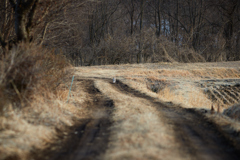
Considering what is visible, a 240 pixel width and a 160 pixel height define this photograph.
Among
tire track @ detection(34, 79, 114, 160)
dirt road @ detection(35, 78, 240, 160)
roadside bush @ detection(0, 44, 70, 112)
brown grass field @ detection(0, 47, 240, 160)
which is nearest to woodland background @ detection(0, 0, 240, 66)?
roadside bush @ detection(0, 44, 70, 112)

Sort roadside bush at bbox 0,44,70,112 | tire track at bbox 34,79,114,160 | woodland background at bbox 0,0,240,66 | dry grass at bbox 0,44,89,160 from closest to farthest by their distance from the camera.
A: tire track at bbox 34,79,114,160
dry grass at bbox 0,44,89,160
roadside bush at bbox 0,44,70,112
woodland background at bbox 0,0,240,66

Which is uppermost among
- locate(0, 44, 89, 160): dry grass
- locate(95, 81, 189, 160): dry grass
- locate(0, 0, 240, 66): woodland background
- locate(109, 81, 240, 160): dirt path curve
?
locate(0, 0, 240, 66): woodland background

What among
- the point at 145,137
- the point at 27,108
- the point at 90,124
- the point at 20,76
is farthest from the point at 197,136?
the point at 20,76

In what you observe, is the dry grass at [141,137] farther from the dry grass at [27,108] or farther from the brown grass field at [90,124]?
the dry grass at [27,108]

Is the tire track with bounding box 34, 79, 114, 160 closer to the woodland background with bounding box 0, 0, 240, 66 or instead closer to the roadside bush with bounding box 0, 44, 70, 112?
the roadside bush with bounding box 0, 44, 70, 112

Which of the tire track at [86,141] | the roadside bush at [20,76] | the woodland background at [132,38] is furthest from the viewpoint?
the woodland background at [132,38]

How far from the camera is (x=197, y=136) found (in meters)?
4.65

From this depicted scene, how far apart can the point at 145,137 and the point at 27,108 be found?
278 cm

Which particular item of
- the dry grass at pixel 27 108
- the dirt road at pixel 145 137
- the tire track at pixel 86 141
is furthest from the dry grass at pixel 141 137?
the dry grass at pixel 27 108

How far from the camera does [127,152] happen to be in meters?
3.70

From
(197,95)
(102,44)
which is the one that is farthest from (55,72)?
(102,44)

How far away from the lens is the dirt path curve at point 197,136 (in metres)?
3.83

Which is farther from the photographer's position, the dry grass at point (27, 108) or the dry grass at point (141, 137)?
the dry grass at point (27, 108)

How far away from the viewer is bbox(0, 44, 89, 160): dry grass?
12.8 feet
